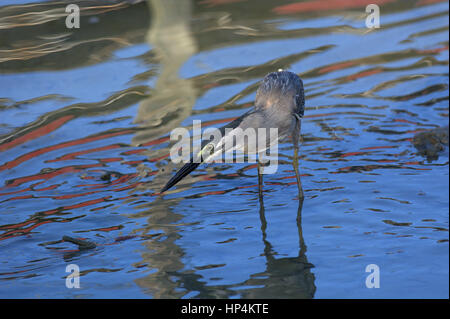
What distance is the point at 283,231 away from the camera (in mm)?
4727

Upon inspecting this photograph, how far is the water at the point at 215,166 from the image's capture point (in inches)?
163

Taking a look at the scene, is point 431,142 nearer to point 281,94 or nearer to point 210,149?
point 281,94

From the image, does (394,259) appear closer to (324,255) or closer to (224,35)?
(324,255)

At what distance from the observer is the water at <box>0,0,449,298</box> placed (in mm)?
4137

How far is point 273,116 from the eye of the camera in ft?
15.3

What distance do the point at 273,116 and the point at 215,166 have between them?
4.42 feet

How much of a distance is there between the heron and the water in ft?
1.74

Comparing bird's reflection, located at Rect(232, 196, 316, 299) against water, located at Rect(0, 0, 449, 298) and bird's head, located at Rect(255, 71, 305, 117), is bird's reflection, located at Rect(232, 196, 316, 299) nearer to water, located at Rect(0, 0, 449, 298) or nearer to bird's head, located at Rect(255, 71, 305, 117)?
water, located at Rect(0, 0, 449, 298)

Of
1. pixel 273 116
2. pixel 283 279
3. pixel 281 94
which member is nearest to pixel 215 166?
pixel 281 94

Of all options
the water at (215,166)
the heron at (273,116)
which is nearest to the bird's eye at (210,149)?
the heron at (273,116)

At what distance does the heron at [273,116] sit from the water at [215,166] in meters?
0.53

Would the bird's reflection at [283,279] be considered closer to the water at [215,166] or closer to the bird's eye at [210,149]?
the water at [215,166]

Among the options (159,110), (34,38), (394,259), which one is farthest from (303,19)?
(394,259)

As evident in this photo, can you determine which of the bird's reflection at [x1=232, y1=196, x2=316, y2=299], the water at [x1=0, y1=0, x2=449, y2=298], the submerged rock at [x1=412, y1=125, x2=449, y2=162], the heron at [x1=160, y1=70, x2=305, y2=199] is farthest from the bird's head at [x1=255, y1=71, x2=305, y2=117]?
the submerged rock at [x1=412, y1=125, x2=449, y2=162]
